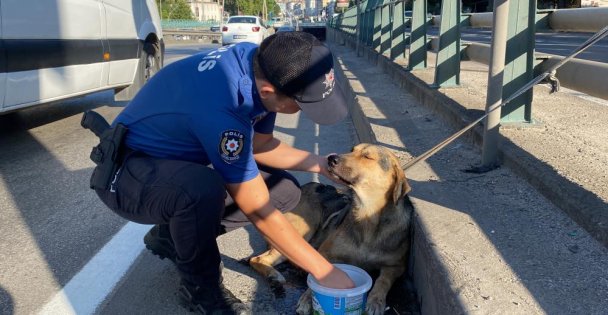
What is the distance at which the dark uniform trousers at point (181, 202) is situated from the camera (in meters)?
2.77

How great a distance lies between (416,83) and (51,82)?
465 centimetres

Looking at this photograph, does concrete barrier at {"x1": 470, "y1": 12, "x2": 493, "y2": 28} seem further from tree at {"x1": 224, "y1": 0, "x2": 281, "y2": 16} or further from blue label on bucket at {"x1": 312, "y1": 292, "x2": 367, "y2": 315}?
tree at {"x1": 224, "y1": 0, "x2": 281, "y2": 16}

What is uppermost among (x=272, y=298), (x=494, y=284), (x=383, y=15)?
(x=383, y=15)

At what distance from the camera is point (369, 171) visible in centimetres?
357

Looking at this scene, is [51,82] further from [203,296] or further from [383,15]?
[383,15]

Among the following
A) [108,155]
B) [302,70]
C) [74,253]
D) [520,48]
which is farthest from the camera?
[520,48]

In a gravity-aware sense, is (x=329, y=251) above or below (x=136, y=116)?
below

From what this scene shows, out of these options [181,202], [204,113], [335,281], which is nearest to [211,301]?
[181,202]

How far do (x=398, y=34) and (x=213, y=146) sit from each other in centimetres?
971

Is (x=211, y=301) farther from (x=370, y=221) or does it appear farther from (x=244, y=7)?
(x=244, y=7)

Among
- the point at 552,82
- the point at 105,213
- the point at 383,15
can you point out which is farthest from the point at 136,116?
the point at 383,15

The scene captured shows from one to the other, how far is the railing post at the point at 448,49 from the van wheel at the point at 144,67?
4077mm

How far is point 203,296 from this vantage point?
9.80 ft

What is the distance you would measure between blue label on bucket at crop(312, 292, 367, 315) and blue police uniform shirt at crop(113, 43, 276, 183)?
653 mm
